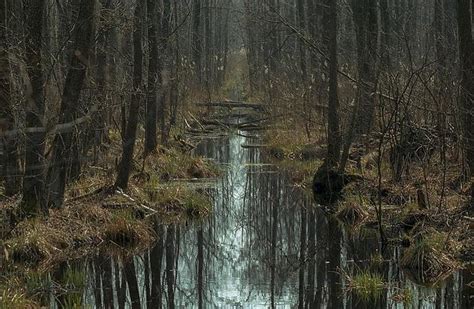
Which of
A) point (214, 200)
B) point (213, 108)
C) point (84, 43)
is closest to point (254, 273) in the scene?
point (84, 43)

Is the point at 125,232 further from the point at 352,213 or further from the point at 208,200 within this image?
the point at 352,213

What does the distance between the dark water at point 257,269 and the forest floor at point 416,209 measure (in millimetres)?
309

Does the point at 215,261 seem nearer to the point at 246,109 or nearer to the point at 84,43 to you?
the point at 84,43

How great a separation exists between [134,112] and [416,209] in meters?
5.99

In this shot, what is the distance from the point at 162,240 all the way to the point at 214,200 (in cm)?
380

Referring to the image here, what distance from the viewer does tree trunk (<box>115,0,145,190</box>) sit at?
A: 1370cm

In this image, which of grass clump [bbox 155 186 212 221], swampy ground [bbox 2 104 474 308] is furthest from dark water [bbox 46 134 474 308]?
grass clump [bbox 155 186 212 221]

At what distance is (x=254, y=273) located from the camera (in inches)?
386

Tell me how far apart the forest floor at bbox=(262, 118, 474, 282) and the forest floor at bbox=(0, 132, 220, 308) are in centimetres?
295

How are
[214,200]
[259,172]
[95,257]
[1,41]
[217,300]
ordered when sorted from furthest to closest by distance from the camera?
[259,172], [214,200], [95,257], [1,41], [217,300]

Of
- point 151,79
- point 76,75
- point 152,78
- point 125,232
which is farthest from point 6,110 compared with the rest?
point 151,79

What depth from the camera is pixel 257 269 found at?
10.0m

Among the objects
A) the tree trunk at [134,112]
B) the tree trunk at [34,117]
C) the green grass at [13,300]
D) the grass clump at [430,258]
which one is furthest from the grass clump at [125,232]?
the grass clump at [430,258]

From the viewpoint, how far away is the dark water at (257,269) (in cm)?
838
